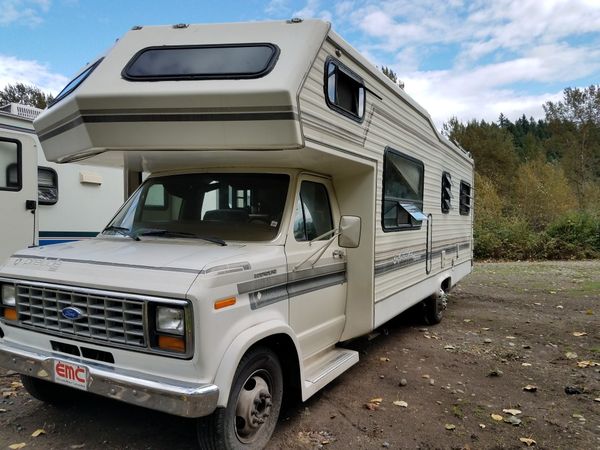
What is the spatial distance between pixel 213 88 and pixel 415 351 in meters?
4.19

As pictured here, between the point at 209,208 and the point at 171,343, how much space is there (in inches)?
59.6

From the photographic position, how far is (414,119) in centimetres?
593

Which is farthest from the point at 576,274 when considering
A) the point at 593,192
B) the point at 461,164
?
the point at 593,192

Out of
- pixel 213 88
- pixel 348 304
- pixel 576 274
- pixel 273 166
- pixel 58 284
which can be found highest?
pixel 213 88

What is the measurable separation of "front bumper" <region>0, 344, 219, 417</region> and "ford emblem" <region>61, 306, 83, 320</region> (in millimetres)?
266

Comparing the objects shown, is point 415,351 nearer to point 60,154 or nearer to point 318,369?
point 318,369

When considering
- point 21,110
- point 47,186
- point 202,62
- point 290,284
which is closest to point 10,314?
point 290,284

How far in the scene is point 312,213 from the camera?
13.6 ft

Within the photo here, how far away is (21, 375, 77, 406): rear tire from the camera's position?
12.4 feet

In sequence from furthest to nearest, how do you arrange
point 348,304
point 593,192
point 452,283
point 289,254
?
1. point 593,192
2. point 452,283
3. point 348,304
4. point 289,254

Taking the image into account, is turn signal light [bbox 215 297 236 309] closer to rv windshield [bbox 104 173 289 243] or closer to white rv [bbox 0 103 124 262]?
rv windshield [bbox 104 173 289 243]

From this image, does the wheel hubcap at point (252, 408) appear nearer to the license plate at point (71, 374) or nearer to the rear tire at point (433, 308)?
the license plate at point (71, 374)

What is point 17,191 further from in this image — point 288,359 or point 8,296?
point 288,359

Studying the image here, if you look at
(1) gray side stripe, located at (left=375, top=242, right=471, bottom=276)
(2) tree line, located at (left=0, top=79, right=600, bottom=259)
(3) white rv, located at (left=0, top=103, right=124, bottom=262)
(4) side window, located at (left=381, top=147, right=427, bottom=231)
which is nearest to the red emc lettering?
(1) gray side stripe, located at (left=375, top=242, right=471, bottom=276)
